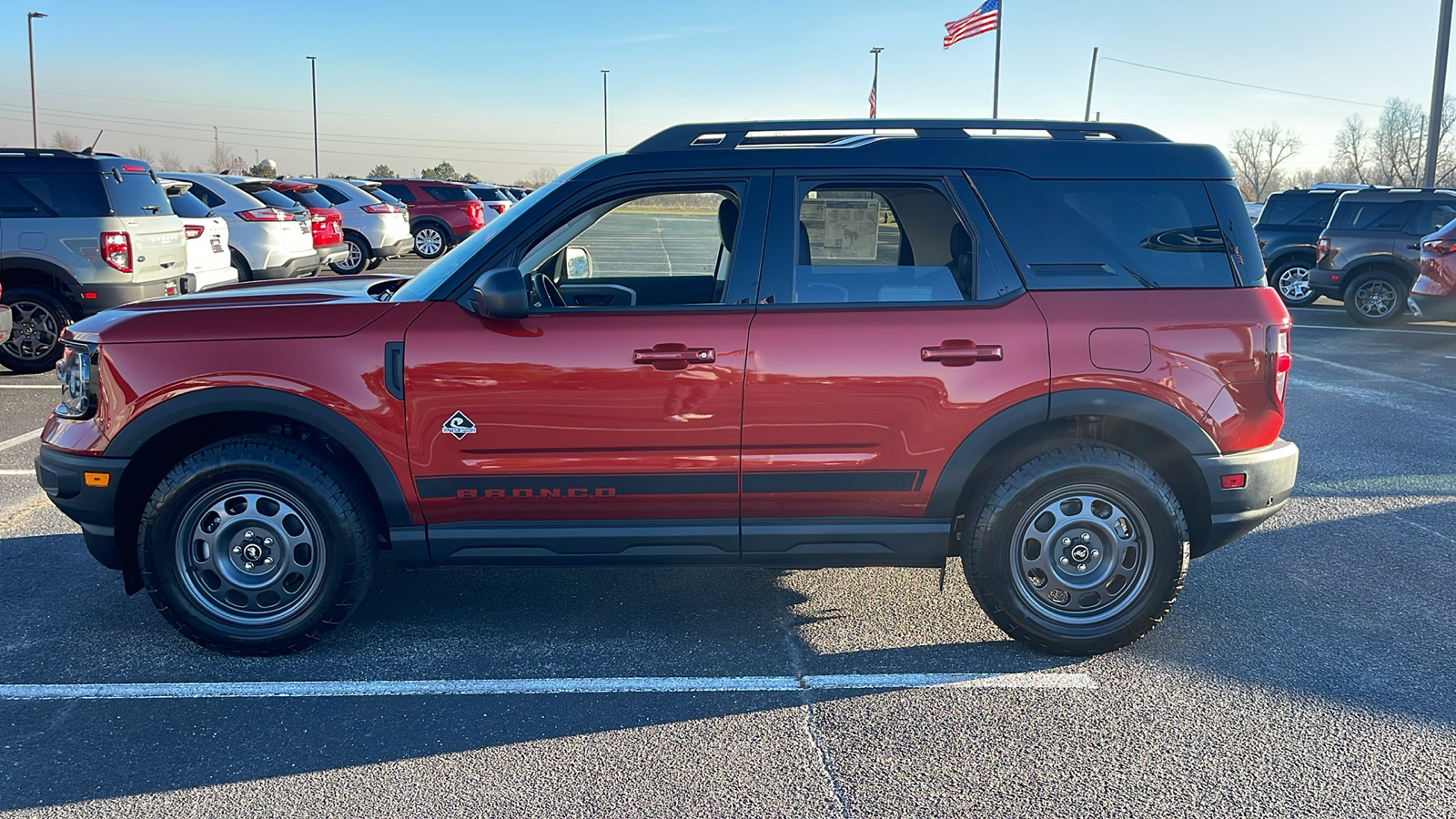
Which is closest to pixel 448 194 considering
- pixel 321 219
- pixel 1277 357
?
pixel 321 219

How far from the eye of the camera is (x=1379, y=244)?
1502cm

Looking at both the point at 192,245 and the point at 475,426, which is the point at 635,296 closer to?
the point at 475,426

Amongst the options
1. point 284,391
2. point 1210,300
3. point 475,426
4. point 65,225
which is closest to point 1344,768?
point 1210,300

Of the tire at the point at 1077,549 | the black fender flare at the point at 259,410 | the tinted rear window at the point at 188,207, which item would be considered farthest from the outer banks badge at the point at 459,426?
the tinted rear window at the point at 188,207

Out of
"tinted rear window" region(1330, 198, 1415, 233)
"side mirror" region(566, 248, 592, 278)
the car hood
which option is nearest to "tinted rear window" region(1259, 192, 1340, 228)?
"tinted rear window" region(1330, 198, 1415, 233)

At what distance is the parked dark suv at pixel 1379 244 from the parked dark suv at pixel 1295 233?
1.71 m

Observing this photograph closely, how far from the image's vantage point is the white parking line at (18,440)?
7469mm

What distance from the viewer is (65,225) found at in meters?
9.89

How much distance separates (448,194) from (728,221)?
2226 centimetres

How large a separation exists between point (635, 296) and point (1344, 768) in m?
3.18

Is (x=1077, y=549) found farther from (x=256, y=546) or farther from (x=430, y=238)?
(x=430, y=238)

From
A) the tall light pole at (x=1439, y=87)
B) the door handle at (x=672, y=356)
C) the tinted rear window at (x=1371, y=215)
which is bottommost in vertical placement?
the door handle at (x=672, y=356)

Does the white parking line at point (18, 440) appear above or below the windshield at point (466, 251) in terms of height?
below

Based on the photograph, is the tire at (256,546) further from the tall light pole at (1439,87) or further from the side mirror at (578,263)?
the tall light pole at (1439,87)
